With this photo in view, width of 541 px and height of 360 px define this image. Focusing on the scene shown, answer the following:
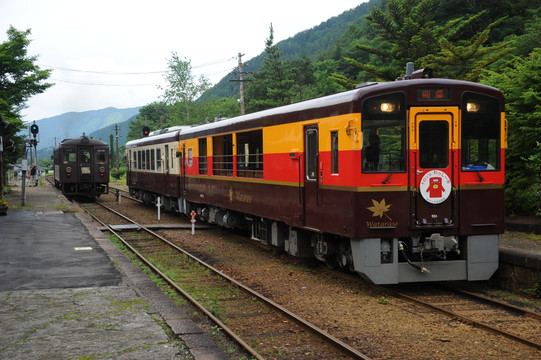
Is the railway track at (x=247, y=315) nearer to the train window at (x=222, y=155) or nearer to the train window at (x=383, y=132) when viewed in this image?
the train window at (x=383, y=132)

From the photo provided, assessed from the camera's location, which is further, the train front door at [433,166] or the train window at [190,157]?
the train window at [190,157]

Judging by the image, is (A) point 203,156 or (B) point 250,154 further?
(A) point 203,156

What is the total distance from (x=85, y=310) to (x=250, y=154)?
6.60 metres

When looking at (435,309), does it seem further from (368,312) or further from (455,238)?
(455,238)

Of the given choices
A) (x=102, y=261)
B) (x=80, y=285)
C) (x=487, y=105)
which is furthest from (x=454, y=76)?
(x=80, y=285)

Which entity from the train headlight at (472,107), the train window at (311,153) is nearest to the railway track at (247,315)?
the train window at (311,153)

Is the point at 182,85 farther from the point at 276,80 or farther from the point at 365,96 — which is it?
the point at 365,96

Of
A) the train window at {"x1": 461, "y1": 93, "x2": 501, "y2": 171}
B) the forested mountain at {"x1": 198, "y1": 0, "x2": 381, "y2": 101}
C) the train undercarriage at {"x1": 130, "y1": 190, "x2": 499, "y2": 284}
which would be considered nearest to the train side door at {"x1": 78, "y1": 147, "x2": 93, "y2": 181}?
the train undercarriage at {"x1": 130, "y1": 190, "x2": 499, "y2": 284}

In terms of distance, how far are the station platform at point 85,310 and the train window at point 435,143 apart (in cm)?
433

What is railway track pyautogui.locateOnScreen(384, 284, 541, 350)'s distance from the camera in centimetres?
701

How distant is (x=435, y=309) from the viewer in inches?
316

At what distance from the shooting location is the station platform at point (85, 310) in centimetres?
604

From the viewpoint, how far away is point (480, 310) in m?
8.13

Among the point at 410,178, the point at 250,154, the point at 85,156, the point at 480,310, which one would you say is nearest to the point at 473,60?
the point at 250,154
